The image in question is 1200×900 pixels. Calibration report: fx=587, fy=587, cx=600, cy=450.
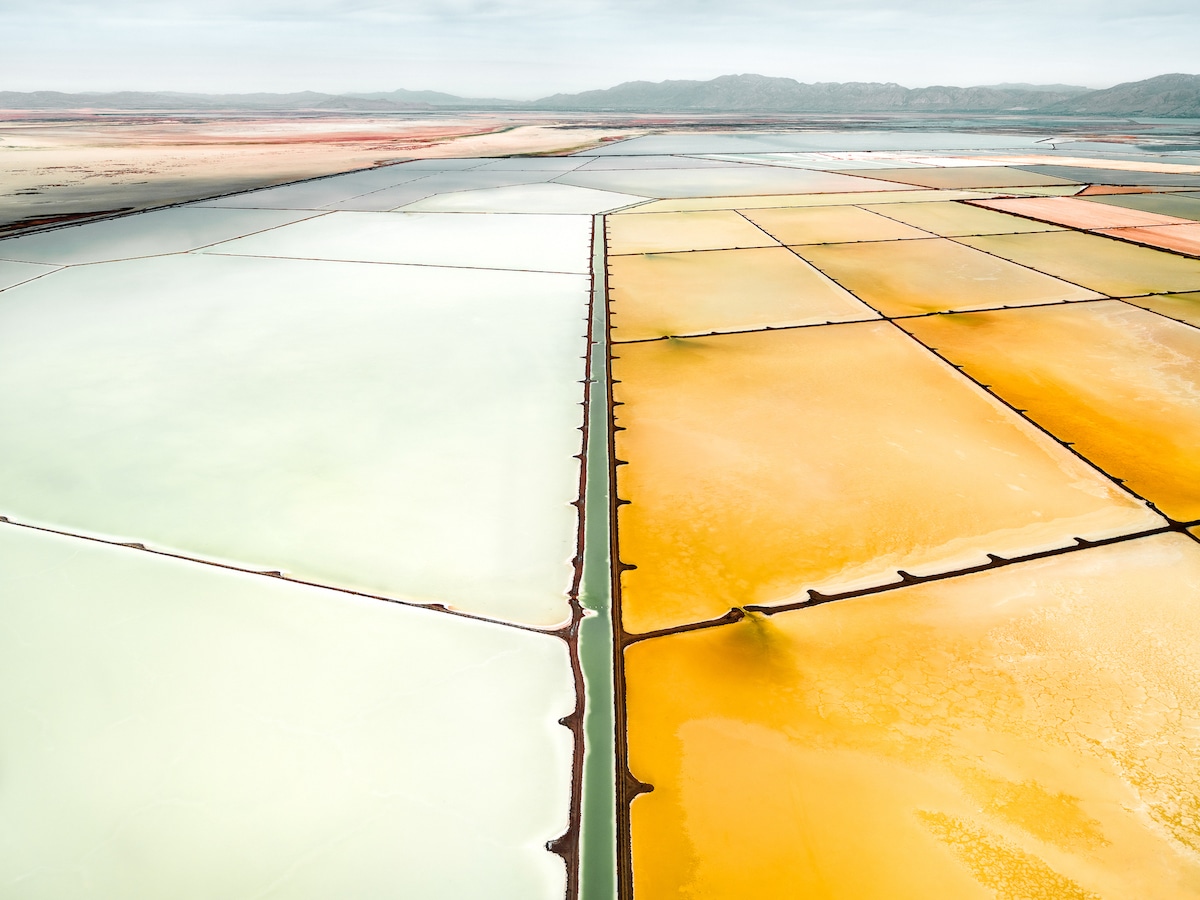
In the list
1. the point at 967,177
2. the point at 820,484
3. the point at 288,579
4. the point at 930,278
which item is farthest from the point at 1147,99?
the point at 288,579

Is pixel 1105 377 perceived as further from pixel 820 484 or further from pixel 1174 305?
pixel 820 484

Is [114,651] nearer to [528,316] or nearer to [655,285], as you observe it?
[528,316]

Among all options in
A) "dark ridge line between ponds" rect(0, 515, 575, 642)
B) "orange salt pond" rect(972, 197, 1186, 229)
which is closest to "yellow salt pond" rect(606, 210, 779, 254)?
"orange salt pond" rect(972, 197, 1186, 229)


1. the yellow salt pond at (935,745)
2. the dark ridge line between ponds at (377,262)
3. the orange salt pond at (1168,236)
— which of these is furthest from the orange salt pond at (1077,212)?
the yellow salt pond at (935,745)

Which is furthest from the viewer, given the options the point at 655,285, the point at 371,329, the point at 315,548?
the point at 655,285

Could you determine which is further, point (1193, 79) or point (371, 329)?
point (1193, 79)

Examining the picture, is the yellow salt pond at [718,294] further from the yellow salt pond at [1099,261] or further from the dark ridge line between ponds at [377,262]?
the yellow salt pond at [1099,261]

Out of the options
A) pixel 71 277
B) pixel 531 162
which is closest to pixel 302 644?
pixel 71 277
